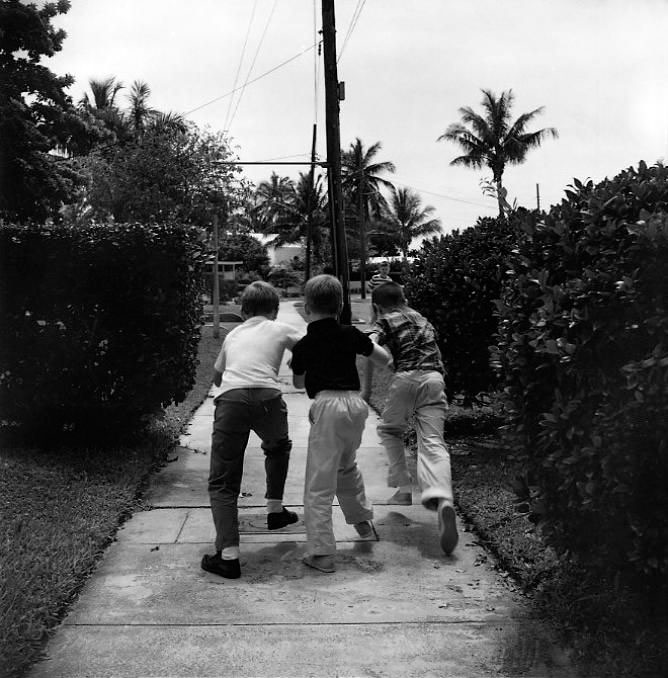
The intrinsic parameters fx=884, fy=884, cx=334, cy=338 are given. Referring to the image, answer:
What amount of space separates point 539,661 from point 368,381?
2807 millimetres

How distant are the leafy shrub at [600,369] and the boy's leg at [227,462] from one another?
59.4 inches

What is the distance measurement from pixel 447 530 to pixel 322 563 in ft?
2.44

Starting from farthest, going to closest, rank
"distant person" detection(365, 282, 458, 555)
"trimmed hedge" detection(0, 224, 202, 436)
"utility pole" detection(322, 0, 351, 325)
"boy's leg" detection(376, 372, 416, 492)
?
"utility pole" detection(322, 0, 351, 325) < "trimmed hedge" detection(0, 224, 202, 436) < "boy's leg" detection(376, 372, 416, 492) < "distant person" detection(365, 282, 458, 555)

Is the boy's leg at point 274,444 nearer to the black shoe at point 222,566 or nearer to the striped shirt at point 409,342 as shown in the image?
the black shoe at point 222,566

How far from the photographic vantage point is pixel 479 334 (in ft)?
28.2

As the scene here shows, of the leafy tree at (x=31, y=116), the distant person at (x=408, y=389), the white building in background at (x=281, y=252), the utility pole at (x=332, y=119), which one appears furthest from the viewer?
the white building in background at (x=281, y=252)

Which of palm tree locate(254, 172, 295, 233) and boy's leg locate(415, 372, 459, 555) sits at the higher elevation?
palm tree locate(254, 172, 295, 233)

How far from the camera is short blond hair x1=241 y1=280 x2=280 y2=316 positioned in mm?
5148

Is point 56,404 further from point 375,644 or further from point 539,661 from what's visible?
point 539,661

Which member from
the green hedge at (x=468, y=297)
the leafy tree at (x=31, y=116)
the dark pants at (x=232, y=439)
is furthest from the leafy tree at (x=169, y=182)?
the dark pants at (x=232, y=439)

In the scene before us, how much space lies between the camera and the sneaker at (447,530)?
500 centimetres

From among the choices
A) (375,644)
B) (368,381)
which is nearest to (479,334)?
(368,381)

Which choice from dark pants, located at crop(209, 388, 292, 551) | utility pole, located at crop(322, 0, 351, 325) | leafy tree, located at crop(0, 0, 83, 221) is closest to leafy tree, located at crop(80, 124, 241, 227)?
leafy tree, located at crop(0, 0, 83, 221)

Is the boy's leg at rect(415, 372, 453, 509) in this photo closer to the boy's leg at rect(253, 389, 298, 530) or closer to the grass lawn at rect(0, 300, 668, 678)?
the grass lawn at rect(0, 300, 668, 678)
